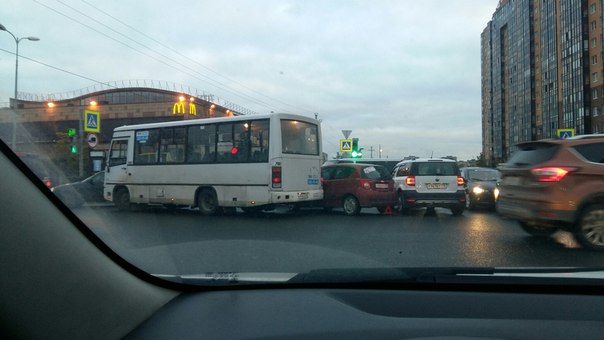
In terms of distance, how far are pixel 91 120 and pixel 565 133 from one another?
596 cm

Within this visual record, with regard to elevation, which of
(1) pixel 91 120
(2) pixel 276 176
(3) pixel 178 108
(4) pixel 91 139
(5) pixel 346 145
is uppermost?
(5) pixel 346 145

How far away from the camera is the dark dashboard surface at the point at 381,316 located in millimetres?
2363

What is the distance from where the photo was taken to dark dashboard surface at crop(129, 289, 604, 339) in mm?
2363

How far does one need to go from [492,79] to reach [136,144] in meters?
7.32

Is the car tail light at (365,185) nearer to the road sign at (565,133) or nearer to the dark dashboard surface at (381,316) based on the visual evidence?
the road sign at (565,133)

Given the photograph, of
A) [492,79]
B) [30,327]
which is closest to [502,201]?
[492,79]

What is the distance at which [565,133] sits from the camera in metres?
6.41

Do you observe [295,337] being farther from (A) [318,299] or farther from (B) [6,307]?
(B) [6,307]

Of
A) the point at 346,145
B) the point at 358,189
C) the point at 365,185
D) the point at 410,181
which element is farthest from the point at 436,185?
the point at 346,145

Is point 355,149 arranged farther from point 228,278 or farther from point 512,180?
point 228,278

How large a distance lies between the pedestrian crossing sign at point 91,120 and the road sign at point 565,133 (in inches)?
222

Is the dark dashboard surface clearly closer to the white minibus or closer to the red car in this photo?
the white minibus

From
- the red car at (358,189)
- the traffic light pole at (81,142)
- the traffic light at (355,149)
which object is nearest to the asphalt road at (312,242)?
the traffic light pole at (81,142)

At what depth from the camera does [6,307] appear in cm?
175
